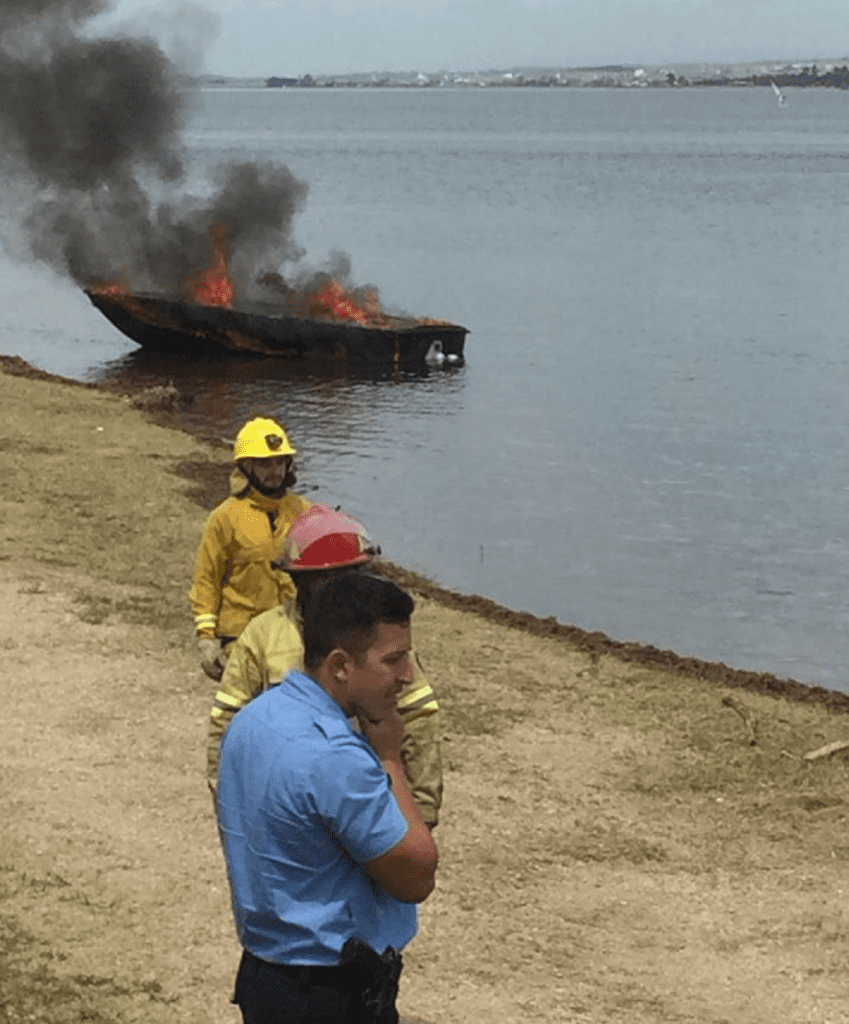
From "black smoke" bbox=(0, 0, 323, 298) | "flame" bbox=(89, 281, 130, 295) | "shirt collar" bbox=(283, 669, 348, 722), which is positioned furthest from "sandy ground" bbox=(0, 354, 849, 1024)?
"black smoke" bbox=(0, 0, 323, 298)

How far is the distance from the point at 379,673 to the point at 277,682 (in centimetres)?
154

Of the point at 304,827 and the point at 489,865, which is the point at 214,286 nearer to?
the point at 489,865

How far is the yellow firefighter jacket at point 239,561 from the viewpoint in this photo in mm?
8039

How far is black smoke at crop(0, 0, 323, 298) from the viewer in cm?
5275

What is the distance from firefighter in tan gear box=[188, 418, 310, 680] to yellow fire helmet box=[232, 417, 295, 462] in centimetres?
2

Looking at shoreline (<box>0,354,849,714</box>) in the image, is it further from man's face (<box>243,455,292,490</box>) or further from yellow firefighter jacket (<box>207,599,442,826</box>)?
yellow firefighter jacket (<box>207,599,442,826</box>)

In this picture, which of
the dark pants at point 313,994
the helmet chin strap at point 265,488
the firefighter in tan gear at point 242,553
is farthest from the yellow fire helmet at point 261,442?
the dark pants at point 313,994

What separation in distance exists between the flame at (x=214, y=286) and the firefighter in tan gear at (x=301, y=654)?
37.9 metres

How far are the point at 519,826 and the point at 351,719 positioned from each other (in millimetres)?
6114

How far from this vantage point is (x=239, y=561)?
8086mm

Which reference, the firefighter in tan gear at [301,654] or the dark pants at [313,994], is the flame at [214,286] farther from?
the dark pants at [313,994]

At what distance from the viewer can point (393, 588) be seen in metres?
4.17

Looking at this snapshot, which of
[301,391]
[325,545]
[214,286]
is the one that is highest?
[214,286]

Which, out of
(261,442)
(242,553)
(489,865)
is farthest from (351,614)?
(489,865)
